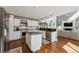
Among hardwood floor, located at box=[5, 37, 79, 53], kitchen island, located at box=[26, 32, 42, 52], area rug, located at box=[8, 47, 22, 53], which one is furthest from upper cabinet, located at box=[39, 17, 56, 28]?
area rug, located at box=[8, 47, 22, 53]

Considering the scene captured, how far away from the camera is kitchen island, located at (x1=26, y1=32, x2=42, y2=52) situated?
5.82 feet

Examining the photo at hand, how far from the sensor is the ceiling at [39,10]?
1599 mm

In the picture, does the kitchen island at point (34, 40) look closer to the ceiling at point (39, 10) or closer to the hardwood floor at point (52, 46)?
the hardwood floor at point (52, 46)

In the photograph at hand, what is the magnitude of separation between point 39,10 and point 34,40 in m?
0.67

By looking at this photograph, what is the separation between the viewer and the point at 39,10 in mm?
1673

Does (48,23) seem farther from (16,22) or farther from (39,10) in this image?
(16,22)

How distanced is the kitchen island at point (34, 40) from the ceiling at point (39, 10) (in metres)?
0.39

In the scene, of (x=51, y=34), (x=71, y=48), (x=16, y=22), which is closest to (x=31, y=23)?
(x=16, y=22)

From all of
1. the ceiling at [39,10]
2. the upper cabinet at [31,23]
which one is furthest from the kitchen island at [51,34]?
the ceiling at [39,10]

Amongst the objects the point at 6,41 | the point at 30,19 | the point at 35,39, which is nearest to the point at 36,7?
the point at 30,19

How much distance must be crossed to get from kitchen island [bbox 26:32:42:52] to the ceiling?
1.29ft
